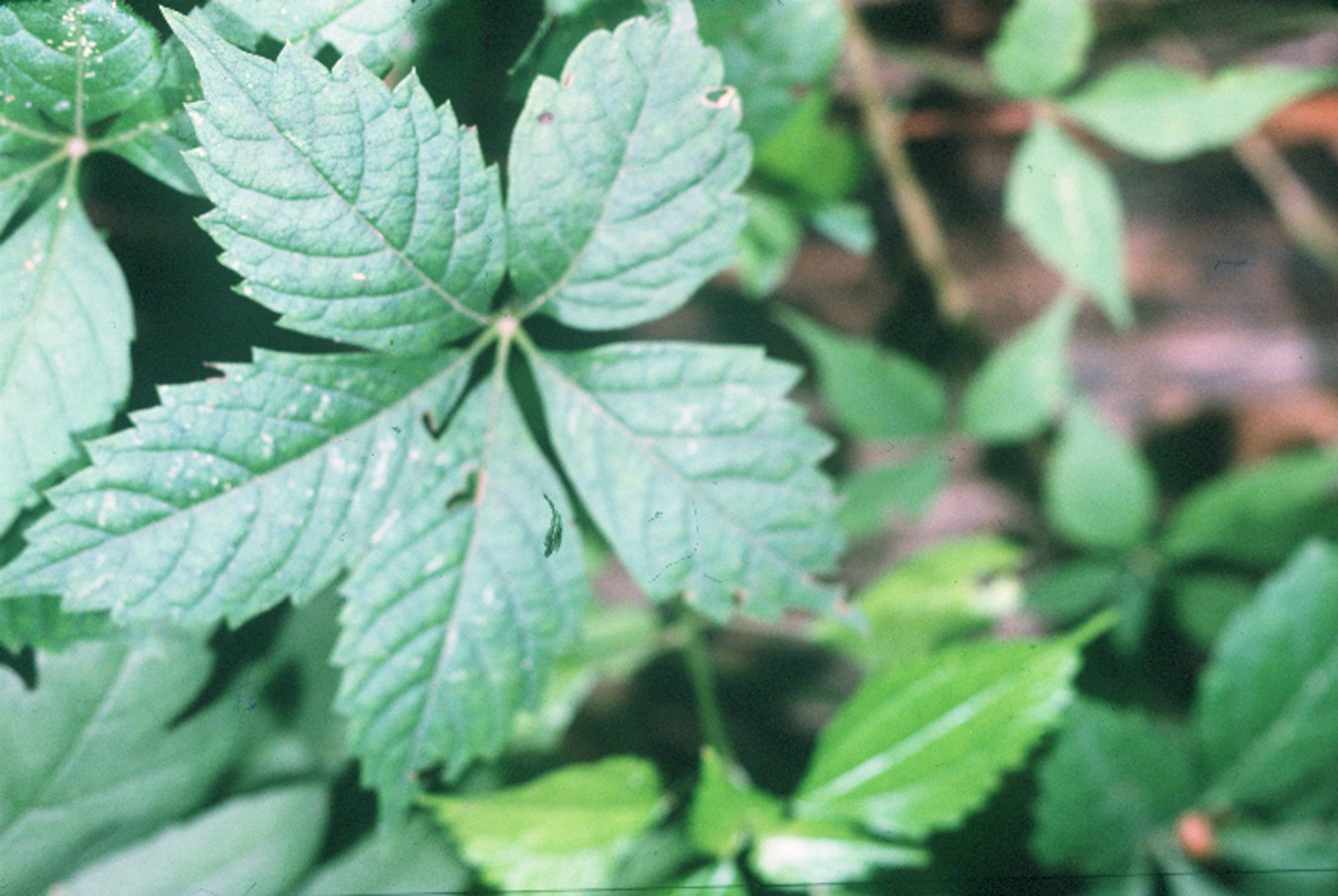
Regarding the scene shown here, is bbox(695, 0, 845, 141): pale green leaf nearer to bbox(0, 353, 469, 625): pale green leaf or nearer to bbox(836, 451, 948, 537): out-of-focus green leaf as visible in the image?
bbox(0, 353, 469, 625): pale green leaf

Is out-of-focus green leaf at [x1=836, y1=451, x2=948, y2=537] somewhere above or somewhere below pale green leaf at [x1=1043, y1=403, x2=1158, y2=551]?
above

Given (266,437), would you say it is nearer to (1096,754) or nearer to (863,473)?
(863,473)

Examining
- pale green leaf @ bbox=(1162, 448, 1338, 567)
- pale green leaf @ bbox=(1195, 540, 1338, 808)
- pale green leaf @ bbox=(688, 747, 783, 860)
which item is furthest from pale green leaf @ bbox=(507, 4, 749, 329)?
pale green leaf @ bbox=(1162, 448, 1338, 567)

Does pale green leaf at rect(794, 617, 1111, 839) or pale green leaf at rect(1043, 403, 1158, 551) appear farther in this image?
pale green leaf at rect(1043, 403, 1158, 551)

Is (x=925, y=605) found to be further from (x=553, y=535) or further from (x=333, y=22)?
(x=333, y=22)

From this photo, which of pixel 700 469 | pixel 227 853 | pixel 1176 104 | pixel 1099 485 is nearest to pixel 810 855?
pixel 700 469

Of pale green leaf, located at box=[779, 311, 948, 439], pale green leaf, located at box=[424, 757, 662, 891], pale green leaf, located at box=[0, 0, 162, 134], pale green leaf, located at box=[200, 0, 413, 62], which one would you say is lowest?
pale green leaf, located at box=[424, 757, 662, 891]
